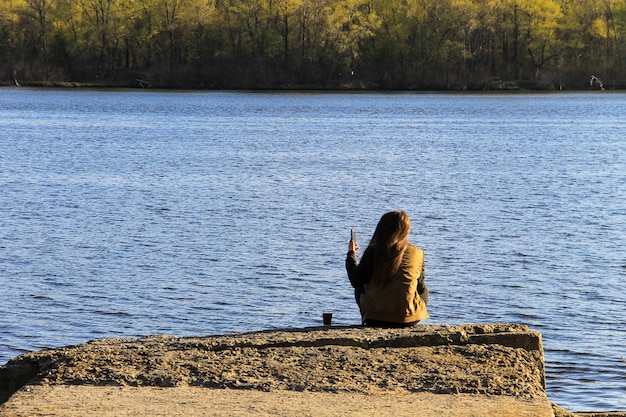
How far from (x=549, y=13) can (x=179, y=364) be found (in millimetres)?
105683

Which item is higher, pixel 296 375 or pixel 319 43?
pixel 319 43

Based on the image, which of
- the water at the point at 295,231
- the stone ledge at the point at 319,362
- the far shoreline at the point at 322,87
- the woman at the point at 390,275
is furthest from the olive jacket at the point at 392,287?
the far shoreline at the point at 322,87

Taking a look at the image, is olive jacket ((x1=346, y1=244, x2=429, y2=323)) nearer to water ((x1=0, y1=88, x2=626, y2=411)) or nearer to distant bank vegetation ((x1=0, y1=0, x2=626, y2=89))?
water ((x1=0, y1=88, x2=626, y2=411))

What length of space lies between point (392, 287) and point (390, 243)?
0.32 metres

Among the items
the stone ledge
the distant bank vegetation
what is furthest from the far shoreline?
the stone ledge

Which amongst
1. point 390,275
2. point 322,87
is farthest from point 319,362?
→ point 322,87

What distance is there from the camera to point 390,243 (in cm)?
713

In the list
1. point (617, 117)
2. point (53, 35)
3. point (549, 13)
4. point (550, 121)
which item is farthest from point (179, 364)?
point (53, 35)

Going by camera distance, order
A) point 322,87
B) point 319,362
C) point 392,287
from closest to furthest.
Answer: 1. point 319,362
2. point 392,287
3. point 322,87

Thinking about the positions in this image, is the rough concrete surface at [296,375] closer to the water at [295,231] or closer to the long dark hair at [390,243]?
the long dark hair at [390,243]

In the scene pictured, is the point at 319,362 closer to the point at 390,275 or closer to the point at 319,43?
the point at 390,275

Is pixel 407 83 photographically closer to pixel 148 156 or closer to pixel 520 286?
pixel 148 156

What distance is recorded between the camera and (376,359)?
6547 millimetres

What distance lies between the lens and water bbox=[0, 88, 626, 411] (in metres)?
13.1
